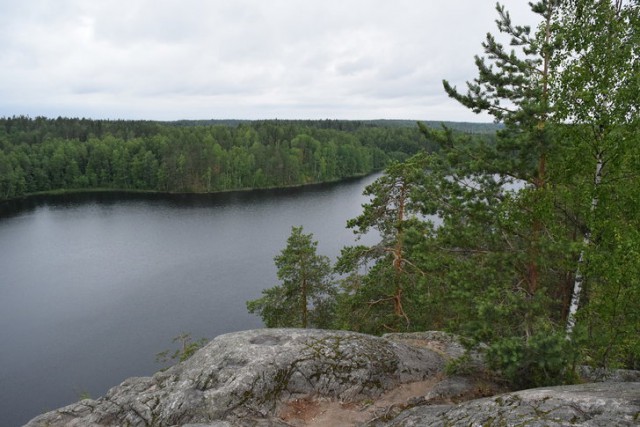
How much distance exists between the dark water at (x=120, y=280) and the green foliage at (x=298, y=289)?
11459mm

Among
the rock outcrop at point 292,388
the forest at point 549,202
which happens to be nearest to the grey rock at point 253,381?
the rock outcrop at point 292,388

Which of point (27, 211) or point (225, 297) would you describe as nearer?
point (225, 297)

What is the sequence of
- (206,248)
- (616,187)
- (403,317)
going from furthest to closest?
(206,248) < (403,317) < (616,187)

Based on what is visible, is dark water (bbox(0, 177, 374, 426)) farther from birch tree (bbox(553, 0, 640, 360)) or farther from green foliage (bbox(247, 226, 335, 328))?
birch tree (bbox(553, 0, 640, 360))

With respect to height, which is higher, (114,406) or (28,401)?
(114,406)

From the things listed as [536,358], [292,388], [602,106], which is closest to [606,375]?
[536,358]

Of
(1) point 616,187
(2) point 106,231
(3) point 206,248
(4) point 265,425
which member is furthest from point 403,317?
(2) point 106,231

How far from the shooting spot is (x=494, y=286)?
842 cm

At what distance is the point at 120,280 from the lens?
40.5m

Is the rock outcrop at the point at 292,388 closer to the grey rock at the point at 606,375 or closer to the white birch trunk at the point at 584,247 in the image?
the grey rock at the point at 606,375

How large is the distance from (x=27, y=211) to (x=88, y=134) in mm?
50998

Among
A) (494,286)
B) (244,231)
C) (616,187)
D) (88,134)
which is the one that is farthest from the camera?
(88,134)

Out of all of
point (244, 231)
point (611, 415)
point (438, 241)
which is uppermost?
point (438, 241)

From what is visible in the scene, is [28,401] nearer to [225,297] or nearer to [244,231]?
[225,297]
